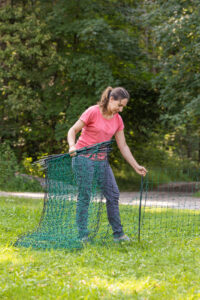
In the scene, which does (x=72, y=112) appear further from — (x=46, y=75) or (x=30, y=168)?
(x=30, y=168)

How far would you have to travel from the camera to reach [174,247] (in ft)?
14.7

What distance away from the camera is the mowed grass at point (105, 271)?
3.08 m

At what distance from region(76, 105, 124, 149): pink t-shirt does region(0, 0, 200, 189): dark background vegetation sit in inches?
271

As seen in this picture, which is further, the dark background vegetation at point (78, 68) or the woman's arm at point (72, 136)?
the dark background vegetation at point (78, 68)

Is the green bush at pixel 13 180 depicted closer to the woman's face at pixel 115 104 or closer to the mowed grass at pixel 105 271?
the mowed grass at pixel 105 271

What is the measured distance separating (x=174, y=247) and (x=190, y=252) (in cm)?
30

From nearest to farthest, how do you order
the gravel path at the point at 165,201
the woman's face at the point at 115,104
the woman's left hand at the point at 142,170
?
the woman's face at the point at 115,104, the woman's left hand at the point at 142,170, the gravel path at the point at 165,201

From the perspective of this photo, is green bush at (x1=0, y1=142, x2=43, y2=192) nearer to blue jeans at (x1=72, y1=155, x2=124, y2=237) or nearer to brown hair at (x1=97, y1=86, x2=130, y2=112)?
blue jeans at (x1=72, y1=155, x2=124, y2=237)

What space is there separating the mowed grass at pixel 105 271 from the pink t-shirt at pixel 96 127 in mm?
1086

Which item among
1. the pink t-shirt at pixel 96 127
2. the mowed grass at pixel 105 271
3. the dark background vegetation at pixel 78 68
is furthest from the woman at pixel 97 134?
the dark background vegetation at pixel 78 68

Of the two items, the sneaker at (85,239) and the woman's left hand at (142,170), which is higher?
the woman's left hand at (142,170)

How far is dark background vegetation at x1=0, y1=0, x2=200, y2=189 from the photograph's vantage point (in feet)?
39.4

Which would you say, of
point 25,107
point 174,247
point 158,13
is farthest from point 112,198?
point 25,107

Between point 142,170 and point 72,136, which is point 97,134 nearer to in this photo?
point 72,136
